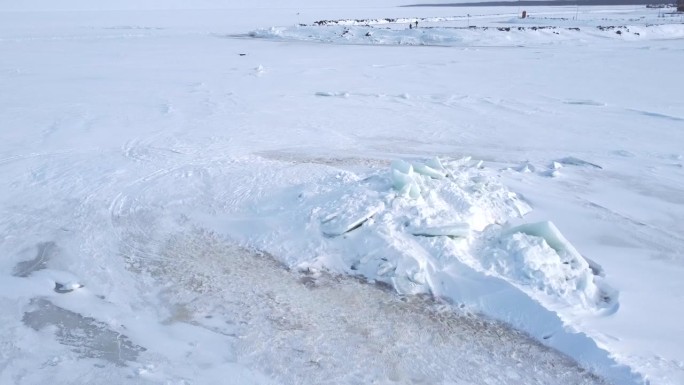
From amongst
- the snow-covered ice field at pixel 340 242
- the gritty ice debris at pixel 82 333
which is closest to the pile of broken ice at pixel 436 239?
the snow-covered ice field at pixel 340 242

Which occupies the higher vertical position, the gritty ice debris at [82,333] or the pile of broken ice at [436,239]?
the pile of broken ice at [436,239]

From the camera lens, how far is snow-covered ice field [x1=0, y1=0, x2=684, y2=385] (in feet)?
11.5

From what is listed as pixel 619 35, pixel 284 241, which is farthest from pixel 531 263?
pixel 619 35

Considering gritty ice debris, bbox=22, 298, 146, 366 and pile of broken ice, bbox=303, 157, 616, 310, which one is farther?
pile of broken ice, bbox=303, 157, 616, 310

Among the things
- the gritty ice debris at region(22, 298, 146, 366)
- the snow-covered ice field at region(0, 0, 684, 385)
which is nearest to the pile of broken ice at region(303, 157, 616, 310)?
the snow-covered ice field at region(0, 0, 684, 385)

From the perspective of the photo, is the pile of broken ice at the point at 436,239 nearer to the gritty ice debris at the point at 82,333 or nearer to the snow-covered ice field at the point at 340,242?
the snow-covered ice field at the point at 340,242

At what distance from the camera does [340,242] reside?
4.82 meters

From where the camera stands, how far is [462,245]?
4.66 m

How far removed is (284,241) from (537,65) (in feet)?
46.6

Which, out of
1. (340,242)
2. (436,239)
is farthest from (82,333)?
(436,239)

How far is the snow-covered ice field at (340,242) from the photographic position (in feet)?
11.5

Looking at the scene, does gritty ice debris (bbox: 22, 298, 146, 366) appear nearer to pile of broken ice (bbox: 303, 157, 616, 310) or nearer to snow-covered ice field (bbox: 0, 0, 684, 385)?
snow-covered ice field (bbox: 0, 0, 684, 385)

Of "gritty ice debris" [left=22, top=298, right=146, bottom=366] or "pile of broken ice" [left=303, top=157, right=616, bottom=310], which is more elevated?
"pile of broken ice" [left=303, top=157, right=616, bottom=310]

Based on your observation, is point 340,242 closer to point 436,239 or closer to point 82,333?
point 436,239
